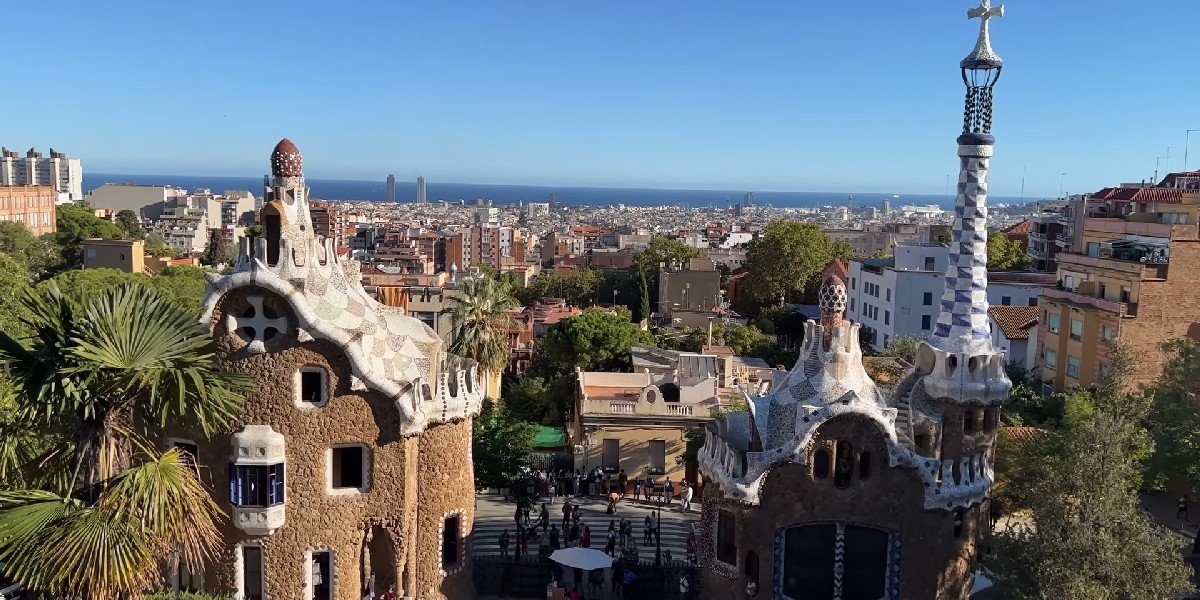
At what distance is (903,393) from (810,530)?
4985 mm

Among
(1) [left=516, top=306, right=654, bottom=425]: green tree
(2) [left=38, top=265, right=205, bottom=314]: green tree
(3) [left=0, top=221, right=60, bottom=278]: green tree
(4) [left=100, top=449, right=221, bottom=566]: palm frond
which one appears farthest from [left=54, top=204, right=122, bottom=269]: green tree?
(4) [left=100, top=449, right=221, bottom=566]: palm frond

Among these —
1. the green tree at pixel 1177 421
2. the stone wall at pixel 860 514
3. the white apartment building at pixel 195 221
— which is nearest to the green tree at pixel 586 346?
the green tree at pixel 1177 421

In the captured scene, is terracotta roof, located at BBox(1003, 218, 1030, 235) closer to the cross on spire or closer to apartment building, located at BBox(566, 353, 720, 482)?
apartment building, located at BBox(566, 353, 720, 482)

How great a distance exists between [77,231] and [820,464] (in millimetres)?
87249

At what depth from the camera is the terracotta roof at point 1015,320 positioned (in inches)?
2088

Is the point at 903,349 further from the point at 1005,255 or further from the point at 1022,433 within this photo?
the point at 1005,255

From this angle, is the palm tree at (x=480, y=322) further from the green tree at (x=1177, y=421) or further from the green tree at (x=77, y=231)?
the green tree at (x=77, y=231)

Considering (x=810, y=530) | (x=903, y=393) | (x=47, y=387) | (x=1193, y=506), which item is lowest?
(x=1193, y=506)

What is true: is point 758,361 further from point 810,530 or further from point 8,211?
point 8,211

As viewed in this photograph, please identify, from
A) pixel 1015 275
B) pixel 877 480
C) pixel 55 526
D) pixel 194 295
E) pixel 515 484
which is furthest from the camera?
pixel 1015 275

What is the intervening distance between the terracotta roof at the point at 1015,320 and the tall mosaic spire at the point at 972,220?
1165 inches

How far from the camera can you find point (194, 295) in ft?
178

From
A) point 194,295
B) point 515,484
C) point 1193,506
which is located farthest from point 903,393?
point 194,295

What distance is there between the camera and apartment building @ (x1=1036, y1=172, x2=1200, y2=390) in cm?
4347
